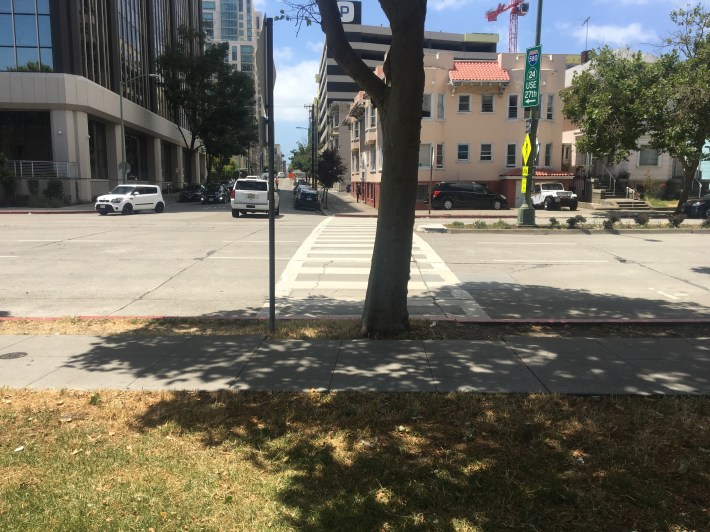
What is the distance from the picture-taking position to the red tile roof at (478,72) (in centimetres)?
3734

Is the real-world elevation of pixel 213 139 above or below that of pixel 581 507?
above

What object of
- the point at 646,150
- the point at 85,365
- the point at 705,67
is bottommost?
the point at 85,365

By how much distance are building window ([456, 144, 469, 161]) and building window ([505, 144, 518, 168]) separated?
2.85m

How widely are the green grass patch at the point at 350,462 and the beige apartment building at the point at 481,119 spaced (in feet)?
109

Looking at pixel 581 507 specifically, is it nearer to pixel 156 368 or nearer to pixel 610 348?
pixel 610 348

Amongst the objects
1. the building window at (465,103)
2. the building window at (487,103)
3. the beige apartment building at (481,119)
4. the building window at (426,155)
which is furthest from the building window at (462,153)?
the building window at (487,103)

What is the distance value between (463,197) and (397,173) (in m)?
30.5

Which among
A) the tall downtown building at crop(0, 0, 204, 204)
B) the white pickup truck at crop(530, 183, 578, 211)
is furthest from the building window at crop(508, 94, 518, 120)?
the tall downtown building at crop(0, 0, 204, 204)

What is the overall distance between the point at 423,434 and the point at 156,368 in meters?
2.94

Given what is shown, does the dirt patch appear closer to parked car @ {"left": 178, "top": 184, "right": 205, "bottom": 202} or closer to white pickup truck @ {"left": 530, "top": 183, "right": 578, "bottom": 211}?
white pickup truck @ {"left": 530, "top": 183, "right": 578, "bottom": 211}

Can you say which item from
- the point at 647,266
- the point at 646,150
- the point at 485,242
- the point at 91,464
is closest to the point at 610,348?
the point at 91,464

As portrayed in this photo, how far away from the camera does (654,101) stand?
2934 centimetres

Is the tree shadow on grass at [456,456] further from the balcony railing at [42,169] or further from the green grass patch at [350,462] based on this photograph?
the balcony railing at [42,169]

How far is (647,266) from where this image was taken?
43.1ft
